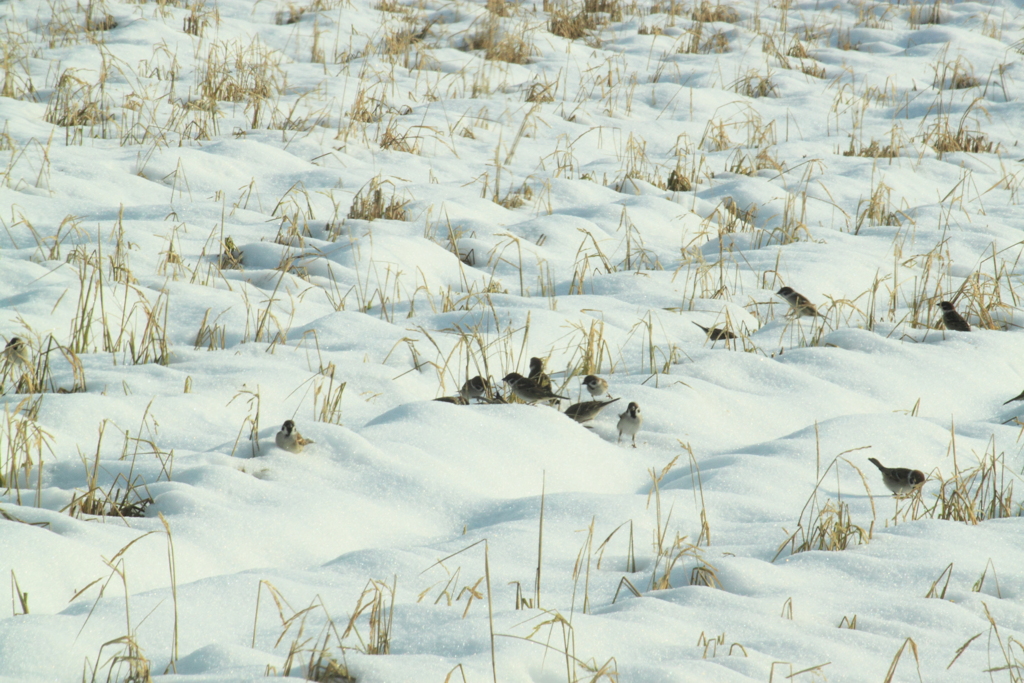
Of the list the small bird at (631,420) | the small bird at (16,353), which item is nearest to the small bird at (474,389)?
the small bird at (631,420)

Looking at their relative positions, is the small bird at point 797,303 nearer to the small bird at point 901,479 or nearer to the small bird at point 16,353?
the small bird at point 901,479

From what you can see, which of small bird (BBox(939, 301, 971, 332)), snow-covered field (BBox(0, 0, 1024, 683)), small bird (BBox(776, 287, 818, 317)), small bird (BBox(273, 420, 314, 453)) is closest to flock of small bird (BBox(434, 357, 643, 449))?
snow-covered field (BBox(0, 0, 1024, 683))

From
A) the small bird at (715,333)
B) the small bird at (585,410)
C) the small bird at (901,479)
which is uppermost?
the small bird at (715,333)

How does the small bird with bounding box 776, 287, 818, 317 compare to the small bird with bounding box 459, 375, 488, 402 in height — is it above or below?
above

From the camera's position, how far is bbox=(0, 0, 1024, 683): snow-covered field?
235 cm

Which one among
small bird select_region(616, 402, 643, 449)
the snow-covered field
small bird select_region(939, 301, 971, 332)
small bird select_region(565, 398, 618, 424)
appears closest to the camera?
the snow-covered field

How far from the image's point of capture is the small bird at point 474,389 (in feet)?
13.4

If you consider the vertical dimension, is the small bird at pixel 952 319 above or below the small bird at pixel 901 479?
above

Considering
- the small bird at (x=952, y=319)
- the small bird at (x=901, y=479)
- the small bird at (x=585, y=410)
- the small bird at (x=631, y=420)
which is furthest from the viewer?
the small bird at (x=952, y=319)

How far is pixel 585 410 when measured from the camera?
159 inches

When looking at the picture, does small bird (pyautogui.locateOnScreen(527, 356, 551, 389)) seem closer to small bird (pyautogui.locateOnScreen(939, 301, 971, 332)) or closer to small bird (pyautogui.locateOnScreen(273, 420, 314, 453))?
small bird (pyautogui.locateOnScreen(273, 420, 314, 453))

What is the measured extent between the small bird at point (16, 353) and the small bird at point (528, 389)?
84.3 inches

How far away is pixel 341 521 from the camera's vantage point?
300 centimetres

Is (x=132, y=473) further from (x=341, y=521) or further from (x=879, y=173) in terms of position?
(x=879, y=173)
